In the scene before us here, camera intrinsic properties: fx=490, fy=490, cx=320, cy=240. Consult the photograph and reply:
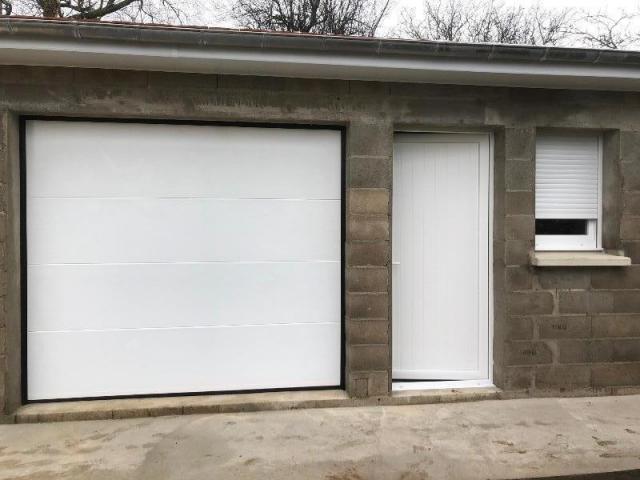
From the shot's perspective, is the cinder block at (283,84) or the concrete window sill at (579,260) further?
the concrete window sill at (579,260)

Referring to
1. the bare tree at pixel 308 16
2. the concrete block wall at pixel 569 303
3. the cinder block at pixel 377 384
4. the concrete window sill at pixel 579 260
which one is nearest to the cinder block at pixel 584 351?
the concrete block wall at pixel 569 303

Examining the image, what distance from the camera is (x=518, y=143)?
14.6 ft

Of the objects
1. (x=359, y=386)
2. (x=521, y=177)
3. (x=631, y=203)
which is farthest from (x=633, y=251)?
(x=359, y=386)

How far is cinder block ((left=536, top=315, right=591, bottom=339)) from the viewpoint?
451 cm

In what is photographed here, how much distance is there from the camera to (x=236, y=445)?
3.57 metres

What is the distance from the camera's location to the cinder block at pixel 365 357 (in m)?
4.33

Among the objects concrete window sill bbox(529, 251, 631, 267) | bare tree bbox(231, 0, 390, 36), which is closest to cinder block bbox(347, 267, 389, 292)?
concrete window sill bbox(529, 251, 631, 267)

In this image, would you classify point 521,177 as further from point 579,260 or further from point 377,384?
point 377,384

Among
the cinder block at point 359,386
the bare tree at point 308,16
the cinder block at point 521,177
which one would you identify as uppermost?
the bare tree at point 308,16

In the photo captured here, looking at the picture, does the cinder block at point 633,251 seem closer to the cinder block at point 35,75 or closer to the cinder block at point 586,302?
the cinder block at point 586,302

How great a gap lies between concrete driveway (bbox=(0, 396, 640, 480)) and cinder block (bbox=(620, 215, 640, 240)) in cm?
152

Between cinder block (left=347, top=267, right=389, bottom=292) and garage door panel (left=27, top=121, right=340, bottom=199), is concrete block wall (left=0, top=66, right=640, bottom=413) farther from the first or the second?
garage door panel (left=27, top=121, right=340, bottom=199)

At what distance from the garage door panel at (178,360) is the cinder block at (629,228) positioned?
281 cm

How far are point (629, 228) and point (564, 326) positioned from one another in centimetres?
109
